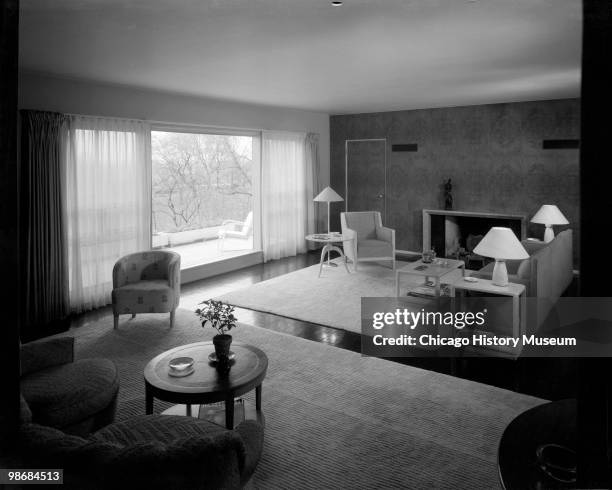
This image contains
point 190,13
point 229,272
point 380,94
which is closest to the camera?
point 190,13

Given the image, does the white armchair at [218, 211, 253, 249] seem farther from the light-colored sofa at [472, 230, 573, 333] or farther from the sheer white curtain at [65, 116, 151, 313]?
the light-colored sofa at [472, 230, 573, 333]

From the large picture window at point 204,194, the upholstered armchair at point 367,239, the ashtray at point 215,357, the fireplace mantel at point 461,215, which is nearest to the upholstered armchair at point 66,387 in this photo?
the ashtray at point 215,357

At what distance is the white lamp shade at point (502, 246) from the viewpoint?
4305 millimetres

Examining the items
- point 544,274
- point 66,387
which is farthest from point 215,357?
point 544,274

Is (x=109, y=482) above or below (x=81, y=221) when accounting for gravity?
below

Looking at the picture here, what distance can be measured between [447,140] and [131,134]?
5.37m

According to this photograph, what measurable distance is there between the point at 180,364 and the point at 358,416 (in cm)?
126

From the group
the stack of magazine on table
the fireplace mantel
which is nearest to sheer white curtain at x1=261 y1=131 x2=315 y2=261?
the fireplace mantel

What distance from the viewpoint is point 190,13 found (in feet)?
10.1

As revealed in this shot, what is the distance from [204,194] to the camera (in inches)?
309

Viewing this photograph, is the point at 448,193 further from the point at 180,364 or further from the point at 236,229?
the point at 180,364

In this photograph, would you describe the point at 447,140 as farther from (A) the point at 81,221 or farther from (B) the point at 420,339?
(A) the point at 81,221

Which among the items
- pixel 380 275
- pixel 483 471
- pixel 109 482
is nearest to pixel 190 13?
pixel 109 482

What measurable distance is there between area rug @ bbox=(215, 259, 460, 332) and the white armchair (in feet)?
4.53
